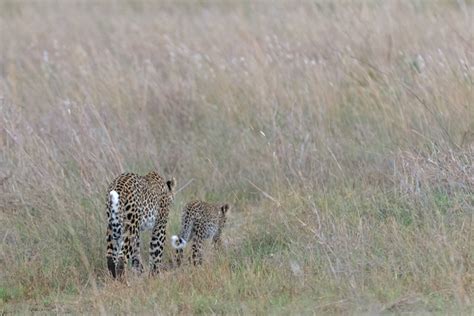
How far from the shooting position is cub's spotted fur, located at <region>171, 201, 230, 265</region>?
7090 millimetres

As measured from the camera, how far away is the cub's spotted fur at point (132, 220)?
6.53m

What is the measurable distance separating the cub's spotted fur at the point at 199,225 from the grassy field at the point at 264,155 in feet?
0.60

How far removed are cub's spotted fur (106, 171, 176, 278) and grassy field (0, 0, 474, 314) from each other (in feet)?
0.78

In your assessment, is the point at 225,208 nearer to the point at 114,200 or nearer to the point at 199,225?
the point at 199,225

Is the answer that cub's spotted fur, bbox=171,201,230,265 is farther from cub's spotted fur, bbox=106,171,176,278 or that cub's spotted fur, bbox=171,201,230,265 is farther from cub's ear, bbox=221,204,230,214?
cub's spotted fur, bbox=106,171,176,278

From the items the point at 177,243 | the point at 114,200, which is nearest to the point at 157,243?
the point at 177,243

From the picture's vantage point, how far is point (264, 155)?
27.0ft

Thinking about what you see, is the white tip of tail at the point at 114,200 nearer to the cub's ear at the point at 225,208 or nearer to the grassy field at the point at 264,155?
the grassy field at the point at 264,155

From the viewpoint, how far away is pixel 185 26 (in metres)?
12.3

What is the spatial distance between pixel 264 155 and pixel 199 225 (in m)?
1.25

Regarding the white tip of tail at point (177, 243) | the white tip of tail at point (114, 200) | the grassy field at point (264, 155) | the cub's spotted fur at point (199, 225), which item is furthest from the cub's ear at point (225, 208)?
the white tip of tail at point (114, 200)

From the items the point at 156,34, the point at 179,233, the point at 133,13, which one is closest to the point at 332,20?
the point at 156,34

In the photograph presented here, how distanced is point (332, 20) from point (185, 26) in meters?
2.42

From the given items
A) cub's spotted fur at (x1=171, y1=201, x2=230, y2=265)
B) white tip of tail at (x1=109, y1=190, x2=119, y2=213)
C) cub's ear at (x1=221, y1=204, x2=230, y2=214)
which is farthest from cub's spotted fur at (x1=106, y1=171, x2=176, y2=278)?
cub's ear at (x1=221, y1=204, x2=230, y2=214)
